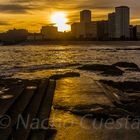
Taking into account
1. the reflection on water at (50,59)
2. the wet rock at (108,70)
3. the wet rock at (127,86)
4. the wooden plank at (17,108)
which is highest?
the wooden plank at (17,108)

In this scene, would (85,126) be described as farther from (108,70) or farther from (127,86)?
(108,70)

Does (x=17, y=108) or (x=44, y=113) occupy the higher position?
(x=17, y=108)

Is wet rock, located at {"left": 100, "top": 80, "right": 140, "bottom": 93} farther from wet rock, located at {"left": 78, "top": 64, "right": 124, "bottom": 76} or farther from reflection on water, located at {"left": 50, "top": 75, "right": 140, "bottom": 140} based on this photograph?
wet rock, located at {"left": 78, "top": 64, "right": 124, "bottom": 76}

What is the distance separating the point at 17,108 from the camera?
38.2ft

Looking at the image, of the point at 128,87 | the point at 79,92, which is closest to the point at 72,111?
the point at 79,92

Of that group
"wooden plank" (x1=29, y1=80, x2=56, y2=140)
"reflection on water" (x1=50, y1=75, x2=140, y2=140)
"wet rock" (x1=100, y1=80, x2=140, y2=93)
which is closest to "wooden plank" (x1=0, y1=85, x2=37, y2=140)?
"wooden plank" (x1=29, y1=80, x2=56, y2=140)

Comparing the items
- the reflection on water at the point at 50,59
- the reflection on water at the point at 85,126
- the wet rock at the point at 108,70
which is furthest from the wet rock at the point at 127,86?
the reflection on water at the point at 50,59

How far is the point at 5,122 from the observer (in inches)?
387

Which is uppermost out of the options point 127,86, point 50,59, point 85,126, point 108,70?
point 85,126

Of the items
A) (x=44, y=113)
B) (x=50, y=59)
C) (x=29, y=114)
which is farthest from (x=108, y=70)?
(x=50, y=59)

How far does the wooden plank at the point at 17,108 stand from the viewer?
899 cm

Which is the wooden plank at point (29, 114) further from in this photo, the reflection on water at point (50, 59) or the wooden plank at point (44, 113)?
the reflection on water at point (50, 59)

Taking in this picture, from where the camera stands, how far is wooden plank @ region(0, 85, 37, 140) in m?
8.99

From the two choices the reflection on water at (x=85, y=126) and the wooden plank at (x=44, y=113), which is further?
the reflection on water at (x=85, y=126)
